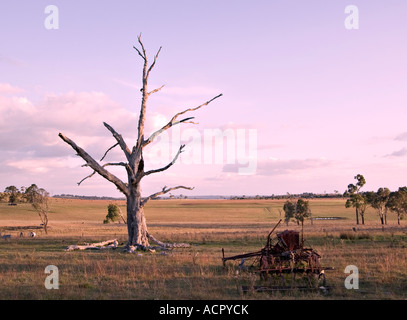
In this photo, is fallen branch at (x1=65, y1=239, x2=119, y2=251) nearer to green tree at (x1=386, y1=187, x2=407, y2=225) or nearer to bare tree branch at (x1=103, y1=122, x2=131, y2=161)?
bare tree branch at (x1=103, y1=122, x2=131, y2=161)

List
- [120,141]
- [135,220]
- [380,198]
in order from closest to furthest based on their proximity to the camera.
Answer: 1. [135,220]
2. [120,141]
3. [380,198]

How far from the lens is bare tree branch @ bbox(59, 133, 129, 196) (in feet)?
69.3

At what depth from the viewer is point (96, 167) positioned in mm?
22094

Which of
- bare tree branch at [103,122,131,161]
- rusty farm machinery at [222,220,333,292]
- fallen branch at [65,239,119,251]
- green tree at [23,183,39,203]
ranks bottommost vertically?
fallen branch at [65,239,119,251]

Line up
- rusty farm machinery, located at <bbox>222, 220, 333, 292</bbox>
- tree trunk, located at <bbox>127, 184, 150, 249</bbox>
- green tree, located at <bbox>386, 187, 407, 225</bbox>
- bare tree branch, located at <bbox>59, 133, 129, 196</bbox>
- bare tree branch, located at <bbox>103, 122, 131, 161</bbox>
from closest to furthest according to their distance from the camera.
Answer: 1. rusty farm machinery, located at <bbox>222, 220, 333, 292</bbox>
2. bare tree branch, located at <bbox>59, 133, 129, 196</bbox>
3. tree trunk, located at <bbox>127, 184, 150, 249</bbox>
4. bare tree branch, located at <bbox>103, 122, 131, 161</bbox>
5. green tree, located at <bbox>386, 187, 407, 225</bbox>

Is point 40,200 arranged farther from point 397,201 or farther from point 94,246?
point 397,201

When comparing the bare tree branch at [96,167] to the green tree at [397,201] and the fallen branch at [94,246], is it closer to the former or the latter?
the fallen branch at [94,246]

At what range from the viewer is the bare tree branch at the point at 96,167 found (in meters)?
21.1

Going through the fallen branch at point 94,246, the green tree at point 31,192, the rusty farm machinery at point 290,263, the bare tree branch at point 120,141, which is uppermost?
the bare tree branch at point 120,141

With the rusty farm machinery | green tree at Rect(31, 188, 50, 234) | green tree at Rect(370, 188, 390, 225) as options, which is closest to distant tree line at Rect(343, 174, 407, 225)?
green tree at Rect(370, 188, 390, 225)

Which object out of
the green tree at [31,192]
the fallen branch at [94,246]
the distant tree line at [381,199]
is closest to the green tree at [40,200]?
the green tree at [31,192]

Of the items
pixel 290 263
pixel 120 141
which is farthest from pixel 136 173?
pixel 290 263
